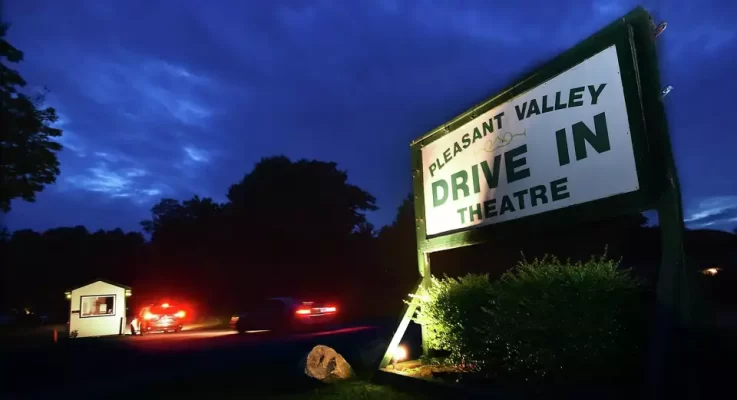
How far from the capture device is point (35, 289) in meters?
52.0

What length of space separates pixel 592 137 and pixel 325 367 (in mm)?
4952

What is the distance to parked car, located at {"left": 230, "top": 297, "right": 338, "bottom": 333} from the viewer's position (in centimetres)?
1862

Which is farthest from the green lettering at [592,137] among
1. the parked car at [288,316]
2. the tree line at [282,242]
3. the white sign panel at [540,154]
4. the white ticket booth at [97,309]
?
the white ticket booth at [97,309]

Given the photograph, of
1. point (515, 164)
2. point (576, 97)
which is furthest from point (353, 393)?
point (576, 97)

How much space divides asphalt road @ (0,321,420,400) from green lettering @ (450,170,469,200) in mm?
3256

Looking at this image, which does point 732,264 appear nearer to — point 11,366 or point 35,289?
point 11,366

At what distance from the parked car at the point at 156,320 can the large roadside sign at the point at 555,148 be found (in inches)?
715

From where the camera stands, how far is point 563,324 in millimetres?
5051

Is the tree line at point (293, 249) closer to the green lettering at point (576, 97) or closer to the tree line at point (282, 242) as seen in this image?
the tree line at point (282, 242)

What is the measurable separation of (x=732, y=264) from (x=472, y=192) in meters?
13.9

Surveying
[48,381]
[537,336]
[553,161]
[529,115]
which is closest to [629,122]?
[553,161]

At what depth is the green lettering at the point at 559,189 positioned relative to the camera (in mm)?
5820

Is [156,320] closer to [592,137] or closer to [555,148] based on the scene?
[555,148]

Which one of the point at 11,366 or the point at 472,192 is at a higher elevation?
the point at 472,192
